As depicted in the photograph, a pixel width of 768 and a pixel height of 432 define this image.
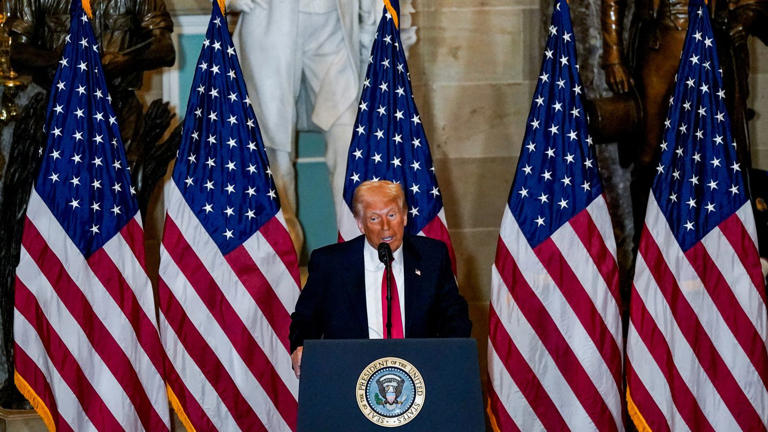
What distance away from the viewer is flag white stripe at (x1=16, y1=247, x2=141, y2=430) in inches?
225

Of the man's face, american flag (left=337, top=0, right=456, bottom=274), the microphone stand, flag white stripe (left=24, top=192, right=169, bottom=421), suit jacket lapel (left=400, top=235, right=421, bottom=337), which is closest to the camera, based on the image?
the microphone stand

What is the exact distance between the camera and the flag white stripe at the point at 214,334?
5809 mm

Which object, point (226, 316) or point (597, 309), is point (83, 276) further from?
point (597, 309)

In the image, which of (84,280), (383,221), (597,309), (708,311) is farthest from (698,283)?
(84,280)

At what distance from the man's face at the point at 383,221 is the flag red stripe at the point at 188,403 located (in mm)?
2033

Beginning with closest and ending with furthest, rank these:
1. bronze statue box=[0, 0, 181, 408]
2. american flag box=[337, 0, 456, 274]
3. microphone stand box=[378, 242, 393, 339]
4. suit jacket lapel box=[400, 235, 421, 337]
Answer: microphone stand box=[378, 242, 393, 339]
suit jacket lapel box=[400, 235, 421, 337]
american flag box=[337, 0, 456, 274]
bronze statue box=[0, 0, 181, 408]

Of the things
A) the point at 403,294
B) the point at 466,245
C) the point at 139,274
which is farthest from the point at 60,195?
the point at 466,245

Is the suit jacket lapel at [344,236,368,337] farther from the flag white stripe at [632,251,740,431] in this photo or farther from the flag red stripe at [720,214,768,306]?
the flag red stripe at [720,214,768,306]

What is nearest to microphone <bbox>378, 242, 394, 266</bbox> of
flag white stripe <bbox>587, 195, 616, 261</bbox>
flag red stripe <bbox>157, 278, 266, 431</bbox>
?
flag red stripe <bbox>157, 278, 266, 431</bbox>

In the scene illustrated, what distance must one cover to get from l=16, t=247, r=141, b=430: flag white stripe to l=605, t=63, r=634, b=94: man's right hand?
10.6 feet

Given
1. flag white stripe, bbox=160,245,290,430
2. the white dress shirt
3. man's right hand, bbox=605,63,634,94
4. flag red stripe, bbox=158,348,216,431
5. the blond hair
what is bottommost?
flag red stripe, bbox=158,348,216,431

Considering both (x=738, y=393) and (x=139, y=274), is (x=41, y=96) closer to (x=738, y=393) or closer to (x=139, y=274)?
(x=139, y=274)

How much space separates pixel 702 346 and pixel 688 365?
0.12m

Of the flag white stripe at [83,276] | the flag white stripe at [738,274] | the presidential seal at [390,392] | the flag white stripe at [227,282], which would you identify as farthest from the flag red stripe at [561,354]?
the presidential seal at [390,392]
